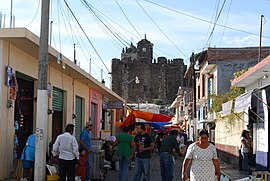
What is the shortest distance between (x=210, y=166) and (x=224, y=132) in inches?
680

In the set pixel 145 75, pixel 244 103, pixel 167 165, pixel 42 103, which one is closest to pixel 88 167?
pixel 167 165

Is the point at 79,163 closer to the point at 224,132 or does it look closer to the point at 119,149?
the point at 119,149

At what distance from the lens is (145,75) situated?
8244 cm

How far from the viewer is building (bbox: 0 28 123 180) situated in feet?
36.0

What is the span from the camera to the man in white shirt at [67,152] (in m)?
10.9

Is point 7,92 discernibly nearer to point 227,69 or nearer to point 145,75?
point 227,69

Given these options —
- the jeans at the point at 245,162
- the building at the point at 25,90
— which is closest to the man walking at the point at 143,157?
the building at the point at 25,90

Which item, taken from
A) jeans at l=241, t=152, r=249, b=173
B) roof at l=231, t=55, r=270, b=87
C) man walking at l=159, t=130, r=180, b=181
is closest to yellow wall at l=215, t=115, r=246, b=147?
jeans at l=241, t=152, r=249, b=173

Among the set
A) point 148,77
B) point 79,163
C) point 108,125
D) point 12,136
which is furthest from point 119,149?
point 148,77

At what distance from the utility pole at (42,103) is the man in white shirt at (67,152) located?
637 mm

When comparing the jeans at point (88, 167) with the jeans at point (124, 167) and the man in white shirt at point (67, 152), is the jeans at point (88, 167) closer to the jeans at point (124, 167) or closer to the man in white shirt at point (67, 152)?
the jeans at point (124, 167)

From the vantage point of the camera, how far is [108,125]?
3316 centimetres

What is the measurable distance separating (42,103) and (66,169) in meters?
1.72

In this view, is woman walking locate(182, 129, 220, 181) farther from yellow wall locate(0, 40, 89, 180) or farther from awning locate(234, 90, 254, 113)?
awning locate(234, 90, 254, 113)
